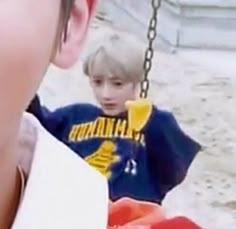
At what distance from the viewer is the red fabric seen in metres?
1.02

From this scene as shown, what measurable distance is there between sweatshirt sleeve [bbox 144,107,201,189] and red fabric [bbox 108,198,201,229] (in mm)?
1126

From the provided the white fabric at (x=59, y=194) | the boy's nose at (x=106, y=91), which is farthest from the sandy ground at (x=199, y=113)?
the white fabric at (x=59, y=194)

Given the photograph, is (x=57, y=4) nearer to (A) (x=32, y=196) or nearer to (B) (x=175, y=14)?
(A) (x=32, y=196)

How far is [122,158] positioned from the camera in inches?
90.2

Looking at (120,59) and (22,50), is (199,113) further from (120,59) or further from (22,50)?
(22,50)

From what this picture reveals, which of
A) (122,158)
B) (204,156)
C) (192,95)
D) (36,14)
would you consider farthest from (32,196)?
(192,95)

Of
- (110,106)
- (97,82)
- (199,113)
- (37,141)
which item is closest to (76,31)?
(37,141)

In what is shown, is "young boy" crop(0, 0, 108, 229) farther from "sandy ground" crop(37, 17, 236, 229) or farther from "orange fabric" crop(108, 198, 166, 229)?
"sandy ground" crop(37, 17, 236, 229)

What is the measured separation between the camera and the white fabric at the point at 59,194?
0.77 metres

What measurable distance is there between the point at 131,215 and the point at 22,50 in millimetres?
402

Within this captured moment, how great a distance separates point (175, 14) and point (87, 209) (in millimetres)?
4423

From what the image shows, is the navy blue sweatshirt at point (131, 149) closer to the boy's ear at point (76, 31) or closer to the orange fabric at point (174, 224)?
the orange fabric at point (174, 224)

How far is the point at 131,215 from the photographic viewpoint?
1.07 metres

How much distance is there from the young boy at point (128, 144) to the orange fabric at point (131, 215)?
1.05 m
